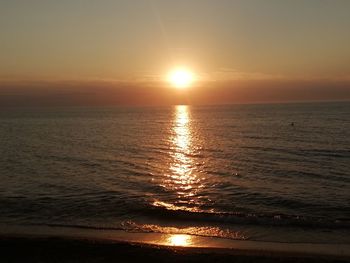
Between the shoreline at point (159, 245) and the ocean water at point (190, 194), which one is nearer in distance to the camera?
the shoreline at point (159, 245)

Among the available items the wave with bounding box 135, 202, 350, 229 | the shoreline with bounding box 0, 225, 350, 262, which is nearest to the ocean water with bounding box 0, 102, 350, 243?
the wave with bounding box 135, 202, 350, 229

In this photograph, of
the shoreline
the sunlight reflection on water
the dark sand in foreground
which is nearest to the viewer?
the dark sand in foreground

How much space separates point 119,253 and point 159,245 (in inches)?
64.7

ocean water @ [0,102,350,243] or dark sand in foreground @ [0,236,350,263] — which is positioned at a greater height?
dark sand in foreground @ [0,236,350,263]

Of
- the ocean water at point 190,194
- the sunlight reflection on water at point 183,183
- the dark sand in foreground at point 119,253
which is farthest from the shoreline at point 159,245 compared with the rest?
the sunlight reflection on water at point 183,183

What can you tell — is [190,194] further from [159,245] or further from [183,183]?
[159,245]

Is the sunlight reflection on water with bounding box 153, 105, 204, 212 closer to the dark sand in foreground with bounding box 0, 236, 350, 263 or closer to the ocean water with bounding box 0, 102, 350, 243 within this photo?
the ocean water with bounding box 0, 102, 350, 243

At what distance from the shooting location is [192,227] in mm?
18719

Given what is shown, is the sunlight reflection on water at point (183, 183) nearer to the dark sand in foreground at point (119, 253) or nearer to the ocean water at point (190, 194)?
the ocean water at point (190, 194)

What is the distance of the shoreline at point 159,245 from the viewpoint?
14.1 meters

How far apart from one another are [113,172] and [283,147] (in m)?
24.3

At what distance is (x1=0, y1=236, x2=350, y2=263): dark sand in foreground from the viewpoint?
13.6 metres

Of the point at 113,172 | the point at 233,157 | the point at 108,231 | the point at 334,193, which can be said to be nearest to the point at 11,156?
the point at 113,172

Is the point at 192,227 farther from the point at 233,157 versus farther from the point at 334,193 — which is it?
the point at 233,157
